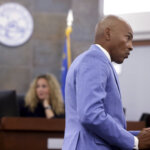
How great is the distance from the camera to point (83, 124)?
166cm

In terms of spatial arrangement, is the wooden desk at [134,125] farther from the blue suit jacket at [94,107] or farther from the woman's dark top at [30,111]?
the blue suit jacket at [94,107]

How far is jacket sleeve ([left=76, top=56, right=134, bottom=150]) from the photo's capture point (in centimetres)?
163

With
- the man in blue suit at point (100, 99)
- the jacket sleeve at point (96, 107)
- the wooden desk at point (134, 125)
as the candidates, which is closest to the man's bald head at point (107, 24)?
the man in blue suit at point (100, 99)

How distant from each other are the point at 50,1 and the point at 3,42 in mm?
1256

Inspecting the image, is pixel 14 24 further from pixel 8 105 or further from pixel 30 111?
pixel 8 105

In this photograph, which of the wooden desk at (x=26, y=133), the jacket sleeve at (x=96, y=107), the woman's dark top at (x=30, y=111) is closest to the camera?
the jacket sleeve at (x=96, y=107)

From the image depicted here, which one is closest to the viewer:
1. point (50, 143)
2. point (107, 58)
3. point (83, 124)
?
point (83, 124)

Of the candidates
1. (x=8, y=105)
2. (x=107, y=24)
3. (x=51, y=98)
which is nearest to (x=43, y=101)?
(x=51, y=98)

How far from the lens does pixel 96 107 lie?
5.36 feet

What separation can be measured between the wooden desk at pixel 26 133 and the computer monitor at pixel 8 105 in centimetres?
74

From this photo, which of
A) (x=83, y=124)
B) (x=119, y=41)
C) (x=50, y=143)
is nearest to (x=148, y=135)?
(x=83, y=124)

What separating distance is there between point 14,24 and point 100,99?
285 inches

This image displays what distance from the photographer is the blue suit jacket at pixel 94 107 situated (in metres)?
1.64

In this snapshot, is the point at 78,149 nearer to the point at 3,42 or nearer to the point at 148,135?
the point at 148,135
